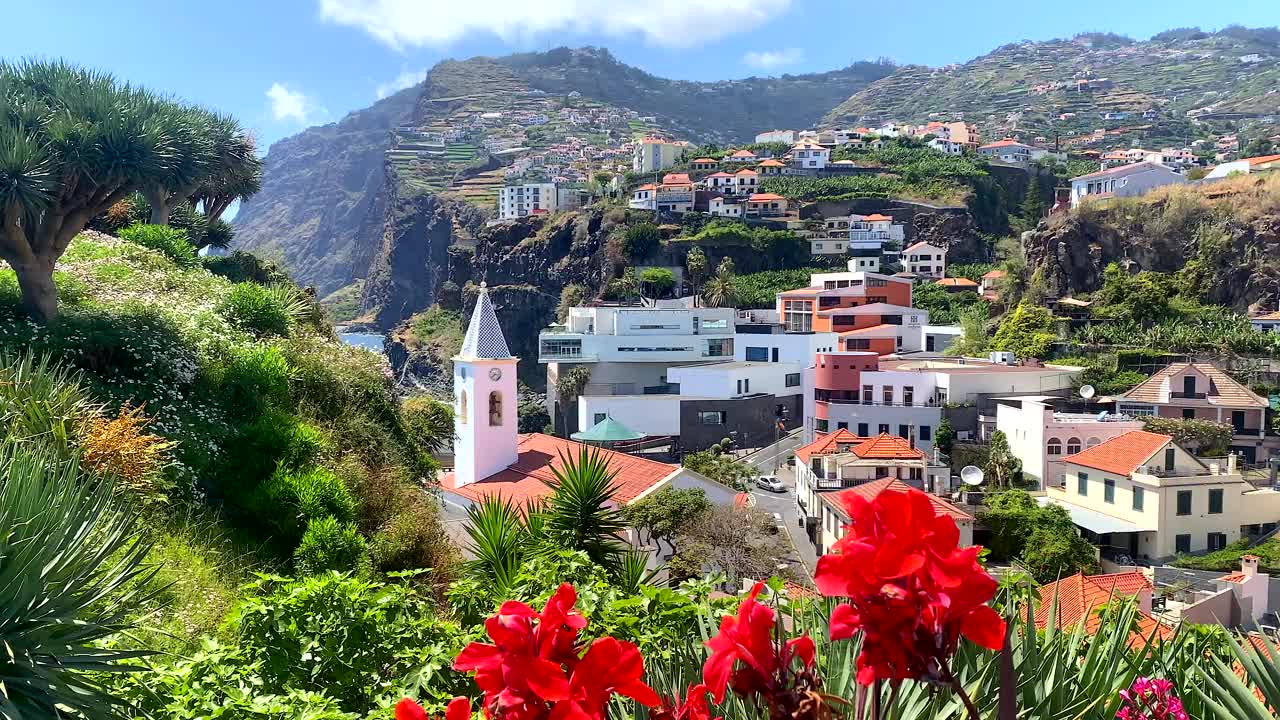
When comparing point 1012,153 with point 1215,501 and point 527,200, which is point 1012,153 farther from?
point 1215,501

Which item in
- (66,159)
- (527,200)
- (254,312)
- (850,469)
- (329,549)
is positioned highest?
(527,200)

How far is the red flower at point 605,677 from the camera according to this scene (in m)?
1.18

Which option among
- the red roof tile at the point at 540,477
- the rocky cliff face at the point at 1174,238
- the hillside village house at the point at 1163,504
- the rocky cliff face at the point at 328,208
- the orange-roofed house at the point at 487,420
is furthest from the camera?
the rocky cliff face at the point at 328,208

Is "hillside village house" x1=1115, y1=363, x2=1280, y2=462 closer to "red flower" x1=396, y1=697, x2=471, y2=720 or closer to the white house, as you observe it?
"red flower" x1=396, y1=697, x2=471, y2=720

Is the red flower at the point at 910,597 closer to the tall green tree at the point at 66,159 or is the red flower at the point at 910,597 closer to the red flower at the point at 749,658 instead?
the red flower at the point at 749,658

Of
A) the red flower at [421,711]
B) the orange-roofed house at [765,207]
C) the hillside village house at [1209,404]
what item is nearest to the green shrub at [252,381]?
the red flower at [421,711]

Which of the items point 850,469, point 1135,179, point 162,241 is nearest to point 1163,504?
point 850,469

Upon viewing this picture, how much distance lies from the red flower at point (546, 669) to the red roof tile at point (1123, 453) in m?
23.8

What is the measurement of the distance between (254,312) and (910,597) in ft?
31.2

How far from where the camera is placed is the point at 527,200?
88.8 metres

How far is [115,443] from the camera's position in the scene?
5016 mm

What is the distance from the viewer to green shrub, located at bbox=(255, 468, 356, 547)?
6191 millimetres

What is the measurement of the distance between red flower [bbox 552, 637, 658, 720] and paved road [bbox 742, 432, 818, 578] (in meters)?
14.4

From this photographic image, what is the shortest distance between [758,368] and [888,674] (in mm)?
39874
